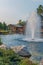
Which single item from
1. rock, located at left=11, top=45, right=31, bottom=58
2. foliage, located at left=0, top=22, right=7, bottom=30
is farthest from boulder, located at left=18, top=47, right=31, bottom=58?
foliage, located at left=0, top=22, right=7, bottom=30

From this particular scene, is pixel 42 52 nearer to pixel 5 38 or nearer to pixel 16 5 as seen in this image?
pixel 5 38

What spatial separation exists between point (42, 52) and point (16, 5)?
3.04ft

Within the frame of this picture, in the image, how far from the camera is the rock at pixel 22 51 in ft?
9.97

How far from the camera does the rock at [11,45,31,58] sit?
3.04 meters

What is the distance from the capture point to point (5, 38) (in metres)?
3.41

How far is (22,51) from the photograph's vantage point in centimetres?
A: 311

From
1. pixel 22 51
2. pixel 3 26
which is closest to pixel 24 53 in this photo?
pixel 22 51

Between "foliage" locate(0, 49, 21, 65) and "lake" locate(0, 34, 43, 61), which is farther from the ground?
"lake" locate(0, 34, 43, 61)

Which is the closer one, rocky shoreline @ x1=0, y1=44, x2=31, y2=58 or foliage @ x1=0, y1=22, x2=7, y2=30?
rocky shoreline @ x1=0, y1=44, x2=31, y2=58

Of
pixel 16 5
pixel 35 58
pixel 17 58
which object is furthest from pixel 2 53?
pixel 16 5

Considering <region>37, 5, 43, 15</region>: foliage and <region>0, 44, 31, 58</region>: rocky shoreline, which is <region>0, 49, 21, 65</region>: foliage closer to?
<region>0, 44, 31, 58</region>: rocky shoreline

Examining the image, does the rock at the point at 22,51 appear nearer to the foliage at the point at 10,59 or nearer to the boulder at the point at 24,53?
the boulder at the point at 24,53

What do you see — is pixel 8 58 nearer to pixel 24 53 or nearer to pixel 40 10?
pixel 24 53

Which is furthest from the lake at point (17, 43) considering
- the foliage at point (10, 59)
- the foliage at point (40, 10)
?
the foliage at point (40, 10)
